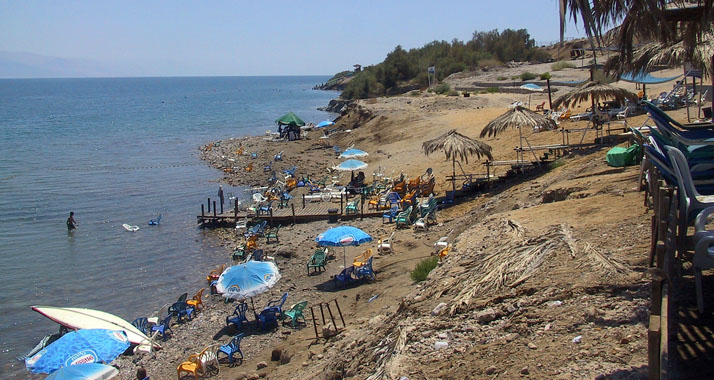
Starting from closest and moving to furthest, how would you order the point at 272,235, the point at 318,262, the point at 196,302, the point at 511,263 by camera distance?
the point at 511,263, the point at 196,302, the point at 318,262, the point at 272,235

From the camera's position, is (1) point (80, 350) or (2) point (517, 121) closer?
(1) point (80, 350)

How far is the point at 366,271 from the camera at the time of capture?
15648 mm

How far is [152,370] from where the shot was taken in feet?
42.4

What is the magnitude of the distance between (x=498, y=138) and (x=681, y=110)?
7754 mm

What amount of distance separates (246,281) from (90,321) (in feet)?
11.7

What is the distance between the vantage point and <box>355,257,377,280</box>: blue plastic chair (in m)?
15.6

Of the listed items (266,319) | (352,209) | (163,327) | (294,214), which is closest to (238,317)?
(266,319)

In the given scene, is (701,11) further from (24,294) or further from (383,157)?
(383,157)

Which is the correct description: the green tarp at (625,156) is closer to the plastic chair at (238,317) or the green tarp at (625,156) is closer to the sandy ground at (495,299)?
the sandy ground at (495,299)

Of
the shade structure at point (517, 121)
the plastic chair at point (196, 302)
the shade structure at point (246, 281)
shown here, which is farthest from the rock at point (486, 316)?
the shade structure at point (517, 121)

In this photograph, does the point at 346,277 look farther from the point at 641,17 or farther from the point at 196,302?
the point at 641,17

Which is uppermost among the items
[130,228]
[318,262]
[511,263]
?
[511,263]

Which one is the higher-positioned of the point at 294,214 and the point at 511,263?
the point at 511,263

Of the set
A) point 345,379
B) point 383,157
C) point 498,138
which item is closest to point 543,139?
point 498,138
